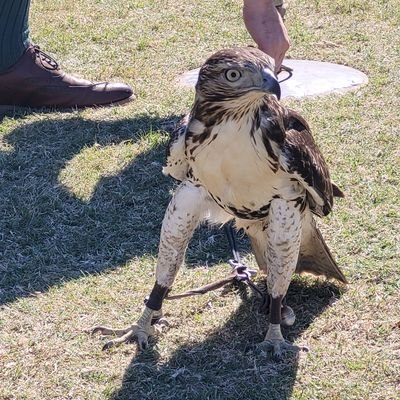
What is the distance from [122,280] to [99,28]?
4.59 metres

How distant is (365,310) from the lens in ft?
14.9

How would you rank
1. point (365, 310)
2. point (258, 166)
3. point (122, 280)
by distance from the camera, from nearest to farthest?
point (258, 166) < point (365, 310) < point (122, 280)

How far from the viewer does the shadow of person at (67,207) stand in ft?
16.5

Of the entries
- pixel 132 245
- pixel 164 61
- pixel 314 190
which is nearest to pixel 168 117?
pixel 164 61

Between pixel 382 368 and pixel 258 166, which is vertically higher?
pixel 258 166

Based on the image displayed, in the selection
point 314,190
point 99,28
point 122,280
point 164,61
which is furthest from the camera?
point 99,28

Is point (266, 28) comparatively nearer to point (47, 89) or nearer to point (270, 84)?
point (47, 89)

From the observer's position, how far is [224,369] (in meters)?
4.16

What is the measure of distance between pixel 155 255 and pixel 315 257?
36.3 inches

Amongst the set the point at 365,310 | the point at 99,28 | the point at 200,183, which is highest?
the point at 200,183

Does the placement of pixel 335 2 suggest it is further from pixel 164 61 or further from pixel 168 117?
pixel 168 117

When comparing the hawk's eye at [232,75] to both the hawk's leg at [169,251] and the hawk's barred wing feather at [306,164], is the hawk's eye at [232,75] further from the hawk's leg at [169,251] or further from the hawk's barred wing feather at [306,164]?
the hawk's leg at [169,251]

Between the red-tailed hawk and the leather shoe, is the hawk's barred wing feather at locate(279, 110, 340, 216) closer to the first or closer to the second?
the red-tailed hawk

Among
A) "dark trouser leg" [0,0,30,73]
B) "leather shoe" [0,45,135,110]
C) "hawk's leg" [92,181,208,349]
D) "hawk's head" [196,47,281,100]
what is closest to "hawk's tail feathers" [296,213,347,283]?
"hawk's leg" [92,181,208,349]
